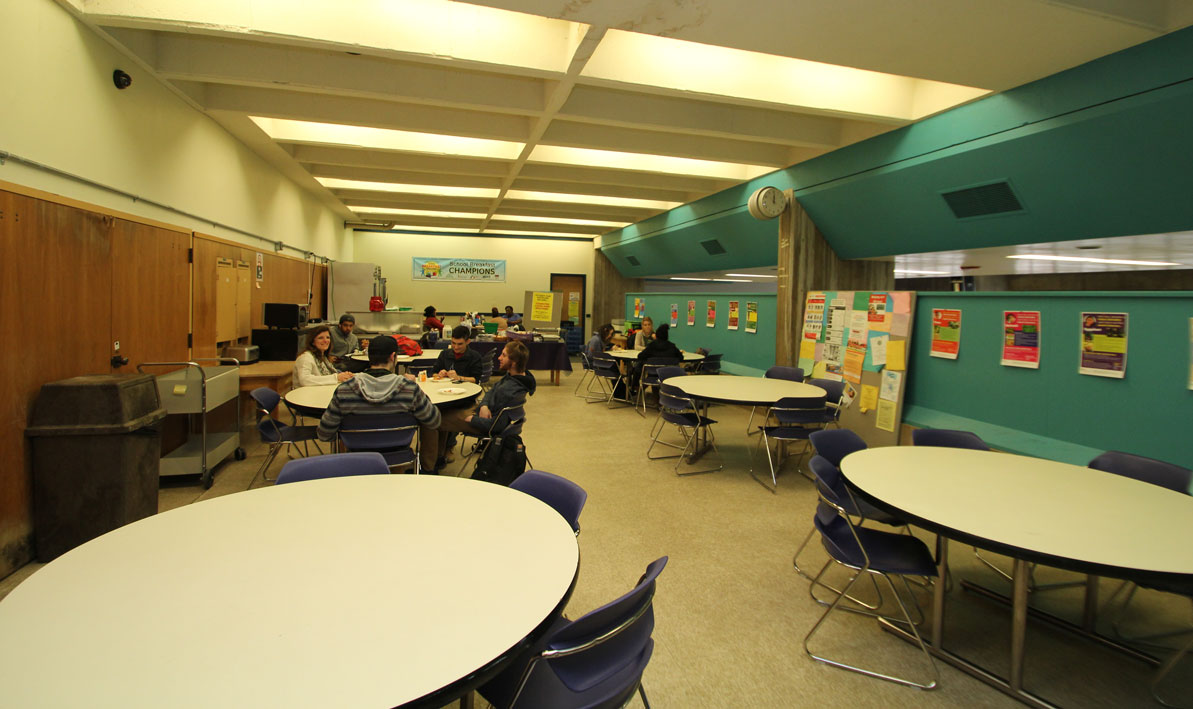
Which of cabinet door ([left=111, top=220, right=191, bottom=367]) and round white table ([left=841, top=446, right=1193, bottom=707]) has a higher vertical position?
cabinet door ([left=111, top=220, right=191, bottom=367])

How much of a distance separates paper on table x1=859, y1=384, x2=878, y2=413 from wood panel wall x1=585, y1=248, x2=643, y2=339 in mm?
9749

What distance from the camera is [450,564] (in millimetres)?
1566

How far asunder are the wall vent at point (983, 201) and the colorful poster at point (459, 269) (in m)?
11.2

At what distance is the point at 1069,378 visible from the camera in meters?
3.94

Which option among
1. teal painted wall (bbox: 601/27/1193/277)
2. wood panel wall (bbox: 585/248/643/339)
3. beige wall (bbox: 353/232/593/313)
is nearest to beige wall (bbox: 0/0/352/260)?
teal painted wall (bbox: 601/27/1193/277)

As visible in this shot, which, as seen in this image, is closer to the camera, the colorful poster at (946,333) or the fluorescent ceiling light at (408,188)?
the colorful poster at (946,333)

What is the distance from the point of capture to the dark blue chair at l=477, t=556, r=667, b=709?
134cm

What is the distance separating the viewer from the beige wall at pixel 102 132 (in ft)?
10.4

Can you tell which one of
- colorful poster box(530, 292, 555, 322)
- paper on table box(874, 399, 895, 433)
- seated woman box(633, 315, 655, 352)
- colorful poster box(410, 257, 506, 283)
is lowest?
paper on table box(874, 399, 895, 433)

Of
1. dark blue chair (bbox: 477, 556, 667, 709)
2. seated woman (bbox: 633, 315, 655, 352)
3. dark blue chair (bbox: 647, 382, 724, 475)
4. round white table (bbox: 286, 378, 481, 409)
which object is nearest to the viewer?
dark blue chair (bbox: 477, 556, 667, 709)

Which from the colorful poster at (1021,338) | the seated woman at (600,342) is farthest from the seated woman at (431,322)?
the colorful poster at (1021,338)

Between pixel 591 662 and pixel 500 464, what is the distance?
2475 mm

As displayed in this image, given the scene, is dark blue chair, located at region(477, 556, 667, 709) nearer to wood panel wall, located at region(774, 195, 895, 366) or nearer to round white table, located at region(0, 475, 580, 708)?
round white table, located at region(0, 475, 580, 708)

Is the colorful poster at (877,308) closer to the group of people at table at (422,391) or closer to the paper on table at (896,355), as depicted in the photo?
the paper on table at (896,355)
